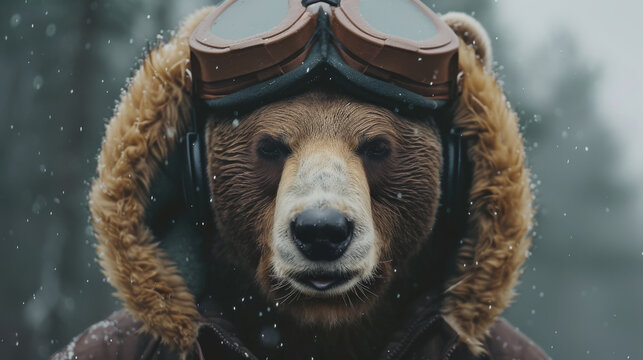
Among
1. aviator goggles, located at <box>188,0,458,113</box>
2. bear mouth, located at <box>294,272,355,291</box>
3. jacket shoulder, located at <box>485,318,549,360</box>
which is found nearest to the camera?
bear mouth, located at <box>294,272,355,291</box>

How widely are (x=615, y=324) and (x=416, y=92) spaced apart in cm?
1747

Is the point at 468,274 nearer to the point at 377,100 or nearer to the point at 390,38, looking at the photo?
the point at 377,100

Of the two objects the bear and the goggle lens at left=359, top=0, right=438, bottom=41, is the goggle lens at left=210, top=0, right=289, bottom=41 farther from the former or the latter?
the goggle lens at left=359, top=0, right=438, bottom=41

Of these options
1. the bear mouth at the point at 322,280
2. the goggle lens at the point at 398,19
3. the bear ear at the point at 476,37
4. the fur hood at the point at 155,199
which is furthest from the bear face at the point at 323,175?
the bear ear at the point at 476,37

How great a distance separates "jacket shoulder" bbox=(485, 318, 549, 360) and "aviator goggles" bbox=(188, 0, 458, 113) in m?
0.84

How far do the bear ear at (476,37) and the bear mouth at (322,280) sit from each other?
96 cm

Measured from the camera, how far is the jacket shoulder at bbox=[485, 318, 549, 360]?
246 cm

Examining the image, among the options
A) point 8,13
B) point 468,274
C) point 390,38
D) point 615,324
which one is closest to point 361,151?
point 390,38

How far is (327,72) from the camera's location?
7.43 feet

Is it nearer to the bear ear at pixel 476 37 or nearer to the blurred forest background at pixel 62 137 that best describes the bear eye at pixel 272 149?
the bear ear at pixel 476 37

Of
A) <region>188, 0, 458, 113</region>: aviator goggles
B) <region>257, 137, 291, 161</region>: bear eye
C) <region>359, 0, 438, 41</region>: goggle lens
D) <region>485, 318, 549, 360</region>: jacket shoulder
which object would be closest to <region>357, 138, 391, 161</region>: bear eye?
<region>188, 0, 458, 113</region>: aviator goggles

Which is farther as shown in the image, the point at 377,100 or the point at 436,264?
the point at 436,264

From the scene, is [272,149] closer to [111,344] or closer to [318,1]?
[318,1]

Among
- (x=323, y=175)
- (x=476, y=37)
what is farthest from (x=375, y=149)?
(x=476, y=37)
